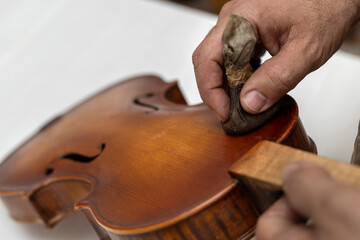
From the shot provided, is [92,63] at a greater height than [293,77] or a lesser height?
lesser

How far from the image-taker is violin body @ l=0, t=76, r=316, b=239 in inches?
34.9

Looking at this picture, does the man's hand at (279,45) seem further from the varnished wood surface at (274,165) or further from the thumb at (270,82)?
the varnished wood surface at (274,165)

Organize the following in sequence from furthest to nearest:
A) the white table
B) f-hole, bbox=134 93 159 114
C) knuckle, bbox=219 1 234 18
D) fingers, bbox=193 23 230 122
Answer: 1. the white table
2. f-hole, bbox=134 93 159 114
3. knuckle, bbox=219 1 234 18
4. fingers, bbox=193 23 230 122

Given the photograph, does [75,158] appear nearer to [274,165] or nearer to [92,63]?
[274,165]

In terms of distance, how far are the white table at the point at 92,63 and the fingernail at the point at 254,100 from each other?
487mm

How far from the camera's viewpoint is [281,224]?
0.74 m

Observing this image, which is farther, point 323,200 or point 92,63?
point 92,63

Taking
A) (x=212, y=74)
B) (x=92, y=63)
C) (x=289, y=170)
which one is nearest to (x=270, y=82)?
(x=212, y=74)

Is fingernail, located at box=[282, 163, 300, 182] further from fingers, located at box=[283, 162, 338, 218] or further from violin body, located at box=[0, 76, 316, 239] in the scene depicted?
violin body, located at box=[0, 76, 316, 239]

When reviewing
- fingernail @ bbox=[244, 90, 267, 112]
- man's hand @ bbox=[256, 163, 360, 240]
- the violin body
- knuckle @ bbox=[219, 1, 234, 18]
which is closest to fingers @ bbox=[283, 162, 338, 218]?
man's hand @ bbox=[256, 163, 360, 240]

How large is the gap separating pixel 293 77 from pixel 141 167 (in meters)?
0.36

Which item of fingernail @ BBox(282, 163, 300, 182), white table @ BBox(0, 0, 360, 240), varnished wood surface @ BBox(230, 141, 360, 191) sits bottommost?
white table @ BBox(0, 0, 360, 240)

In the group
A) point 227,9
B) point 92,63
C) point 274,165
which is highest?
point 227,9

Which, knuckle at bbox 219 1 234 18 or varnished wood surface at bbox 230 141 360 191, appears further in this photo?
knuckle at bbox 219 1 234 18
